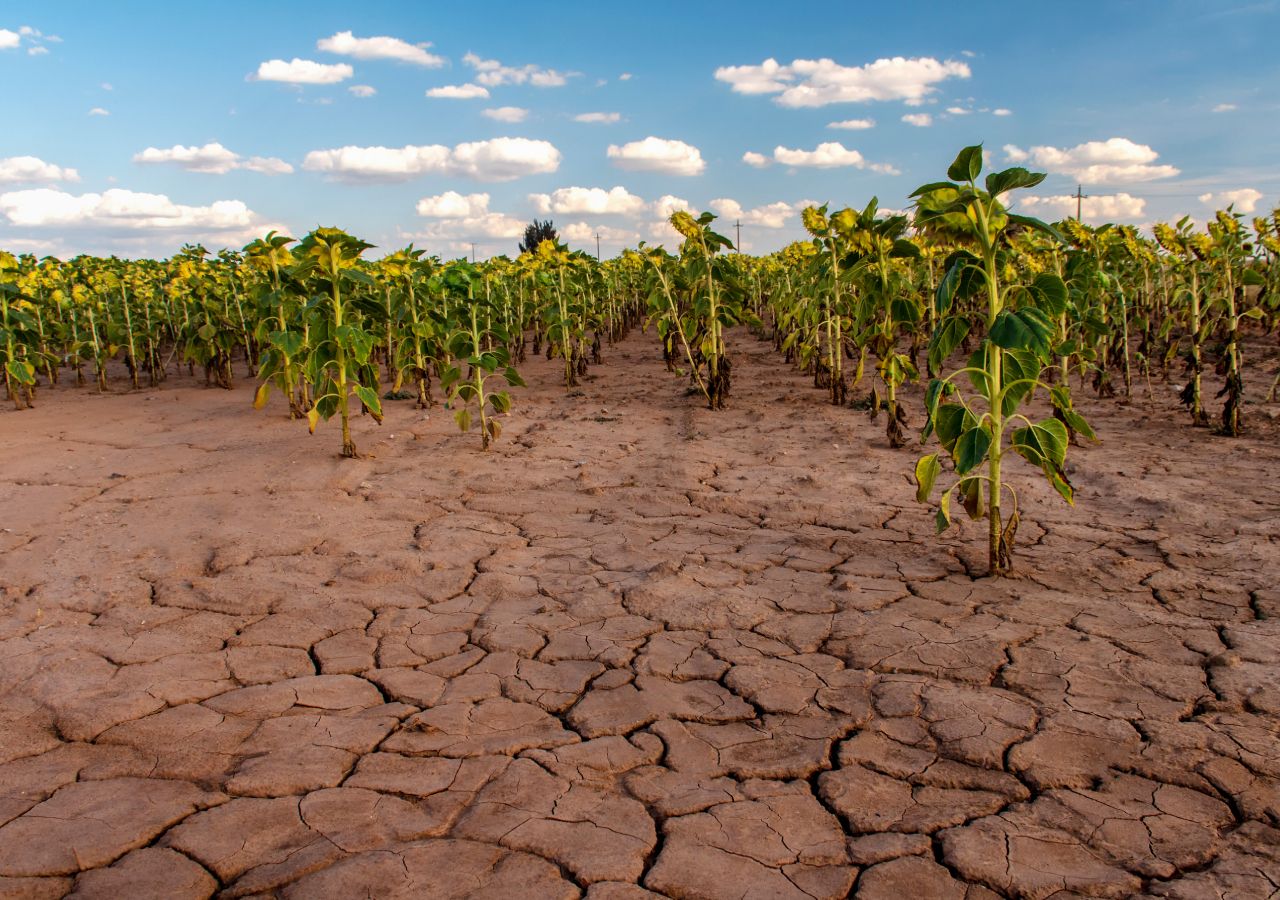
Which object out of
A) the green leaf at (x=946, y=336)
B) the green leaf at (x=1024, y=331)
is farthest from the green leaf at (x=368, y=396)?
the green leaf at (x=1024, y=331)

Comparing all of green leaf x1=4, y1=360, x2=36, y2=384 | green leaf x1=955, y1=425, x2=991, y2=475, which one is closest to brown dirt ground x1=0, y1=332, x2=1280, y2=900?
green leaf x1=955, y1=425, x2=991, y2=475

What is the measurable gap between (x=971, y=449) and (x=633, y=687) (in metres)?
1.73

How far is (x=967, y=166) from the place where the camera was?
3838 mm

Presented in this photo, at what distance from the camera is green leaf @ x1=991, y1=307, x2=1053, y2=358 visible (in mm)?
3443

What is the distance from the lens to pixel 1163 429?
7328mm

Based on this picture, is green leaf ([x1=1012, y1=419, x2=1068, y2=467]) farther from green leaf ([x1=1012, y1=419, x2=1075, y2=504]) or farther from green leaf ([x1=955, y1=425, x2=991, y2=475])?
green leaf ([x1=955, y1=425, x2=991, y2=475])

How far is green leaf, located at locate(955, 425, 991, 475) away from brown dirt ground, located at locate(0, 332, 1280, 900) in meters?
0.62

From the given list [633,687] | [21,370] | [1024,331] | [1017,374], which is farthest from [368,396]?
[21,370]

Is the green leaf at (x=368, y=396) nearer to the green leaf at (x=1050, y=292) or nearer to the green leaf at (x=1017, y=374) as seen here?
the green leaf at (x=1017, y=374)

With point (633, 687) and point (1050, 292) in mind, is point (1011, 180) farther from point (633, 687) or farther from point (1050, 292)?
point (633, 687)

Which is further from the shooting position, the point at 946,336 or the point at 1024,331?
the point at 946,336

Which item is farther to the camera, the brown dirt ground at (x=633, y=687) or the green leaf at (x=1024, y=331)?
the green leaf at (x=1024, y=331)

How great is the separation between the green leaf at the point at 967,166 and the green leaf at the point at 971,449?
1094 millimetres

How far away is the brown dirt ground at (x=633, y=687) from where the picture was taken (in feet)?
7.24
